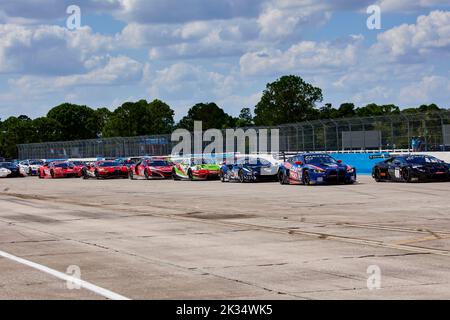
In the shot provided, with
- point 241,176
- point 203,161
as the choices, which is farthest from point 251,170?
point 203,161

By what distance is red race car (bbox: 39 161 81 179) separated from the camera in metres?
52.7

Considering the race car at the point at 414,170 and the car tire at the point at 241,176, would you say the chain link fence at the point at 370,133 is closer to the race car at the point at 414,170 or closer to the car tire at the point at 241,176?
the race car at the point at 414,170

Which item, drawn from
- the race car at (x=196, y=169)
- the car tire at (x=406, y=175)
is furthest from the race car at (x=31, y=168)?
the car tire at (x=406, y=175)

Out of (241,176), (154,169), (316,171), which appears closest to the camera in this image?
(316,171)

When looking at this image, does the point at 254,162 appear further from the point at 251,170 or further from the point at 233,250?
the point at 233,250

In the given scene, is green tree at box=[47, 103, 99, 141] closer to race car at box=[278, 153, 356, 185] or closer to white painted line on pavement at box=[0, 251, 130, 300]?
race car at box=[278, 153, 356, 185]

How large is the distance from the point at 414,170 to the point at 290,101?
4200 inches

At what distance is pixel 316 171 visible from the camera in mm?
29500

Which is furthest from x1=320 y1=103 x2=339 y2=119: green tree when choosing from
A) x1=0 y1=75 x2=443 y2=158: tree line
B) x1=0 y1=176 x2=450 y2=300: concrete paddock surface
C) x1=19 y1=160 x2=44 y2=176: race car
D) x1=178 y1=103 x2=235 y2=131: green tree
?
x1=0 y1=176 x2=450 y2=300: concrete paddock surface

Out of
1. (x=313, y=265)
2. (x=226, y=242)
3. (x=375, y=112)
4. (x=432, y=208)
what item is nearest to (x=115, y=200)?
(x=432, y=208)

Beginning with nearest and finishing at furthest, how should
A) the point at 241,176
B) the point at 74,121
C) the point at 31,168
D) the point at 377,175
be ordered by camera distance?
1. the point at 377,175
2. the point at 241,176
3. the point at 31,168
4. the point at 74,121

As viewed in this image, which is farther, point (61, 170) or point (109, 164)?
point (61, 170)

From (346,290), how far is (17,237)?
7580mm

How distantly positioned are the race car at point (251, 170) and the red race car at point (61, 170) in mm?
19567
